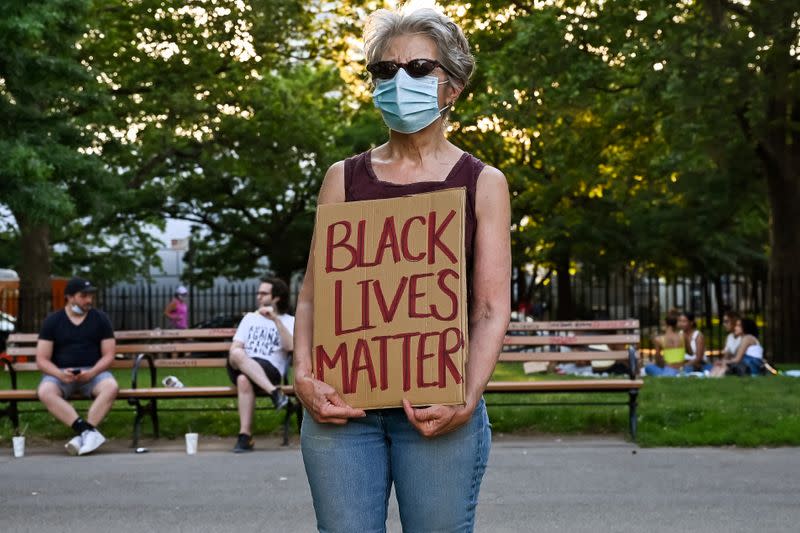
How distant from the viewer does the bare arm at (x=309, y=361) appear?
10.4ft

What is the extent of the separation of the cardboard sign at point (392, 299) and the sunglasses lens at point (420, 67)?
32 cm

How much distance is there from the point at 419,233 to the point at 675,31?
17860 millimetres

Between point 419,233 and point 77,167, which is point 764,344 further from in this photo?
point 419,233

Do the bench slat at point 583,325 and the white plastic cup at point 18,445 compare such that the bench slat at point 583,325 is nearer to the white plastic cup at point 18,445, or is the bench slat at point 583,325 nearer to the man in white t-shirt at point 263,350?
the man in white t-shirt at point 263,350

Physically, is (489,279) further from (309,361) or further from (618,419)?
(618,419)

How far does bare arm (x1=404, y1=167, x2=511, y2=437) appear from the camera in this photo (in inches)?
128

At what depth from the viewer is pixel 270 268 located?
4003 centimetres

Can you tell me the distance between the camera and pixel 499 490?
27.6ft

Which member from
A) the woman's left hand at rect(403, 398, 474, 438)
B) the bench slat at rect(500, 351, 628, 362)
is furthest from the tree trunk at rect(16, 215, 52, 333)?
the woman's left hand at rect(403, 398, 474, 438)

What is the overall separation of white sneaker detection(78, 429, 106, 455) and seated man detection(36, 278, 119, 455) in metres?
0.10

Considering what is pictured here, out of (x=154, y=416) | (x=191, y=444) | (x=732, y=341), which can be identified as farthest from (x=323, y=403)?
(x=732, y=341)

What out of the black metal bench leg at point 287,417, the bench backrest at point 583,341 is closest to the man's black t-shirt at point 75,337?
the black metal bench leg at point 287,417

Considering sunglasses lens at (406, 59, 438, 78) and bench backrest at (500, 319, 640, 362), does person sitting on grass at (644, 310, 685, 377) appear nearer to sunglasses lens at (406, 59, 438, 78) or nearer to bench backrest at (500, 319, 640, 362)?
bench backrest at (500, 319, 640, 362)

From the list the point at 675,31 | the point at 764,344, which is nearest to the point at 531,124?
the point at 675,31
